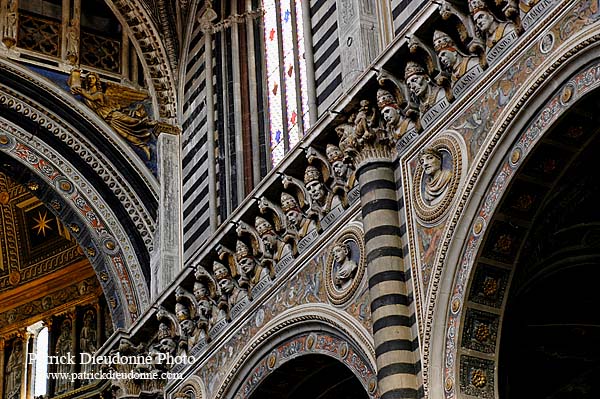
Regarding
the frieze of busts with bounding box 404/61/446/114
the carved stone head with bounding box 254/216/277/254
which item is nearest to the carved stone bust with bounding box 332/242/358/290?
the carved stone head with bounding box 254/216/277/254

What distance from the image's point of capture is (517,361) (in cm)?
1331

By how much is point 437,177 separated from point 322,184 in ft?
6.98

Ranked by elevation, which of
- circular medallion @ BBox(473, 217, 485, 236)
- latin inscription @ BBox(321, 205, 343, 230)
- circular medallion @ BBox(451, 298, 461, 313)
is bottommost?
circular medallion @ BBox(451, 298, 461, 313)

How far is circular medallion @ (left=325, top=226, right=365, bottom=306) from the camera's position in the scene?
1227 cm

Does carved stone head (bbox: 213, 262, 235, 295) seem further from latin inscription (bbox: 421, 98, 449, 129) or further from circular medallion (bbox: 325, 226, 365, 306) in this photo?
latin inscription (bbox: 421, 98, 449, 129)

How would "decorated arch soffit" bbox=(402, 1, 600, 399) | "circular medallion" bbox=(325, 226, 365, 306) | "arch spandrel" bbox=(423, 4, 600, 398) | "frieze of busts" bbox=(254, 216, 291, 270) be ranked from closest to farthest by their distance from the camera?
"decorated arch soffit" bbox=(402, 1, 600, 399) < "arch spandrel" bbox=(423, 4, 600, 398) < "circular medallion" bbox=(325, 226, 365, 306) < "frieze of busts" bbox=(254, 216, 291, 270)

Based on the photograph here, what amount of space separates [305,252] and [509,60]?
368 cm

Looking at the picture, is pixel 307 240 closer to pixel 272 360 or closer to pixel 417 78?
pixel 272 360

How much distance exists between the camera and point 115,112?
19.5m

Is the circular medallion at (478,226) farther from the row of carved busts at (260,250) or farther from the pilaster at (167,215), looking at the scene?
the pilaster at (167,215)

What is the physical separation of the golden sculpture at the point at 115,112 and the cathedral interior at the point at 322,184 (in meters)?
0.03

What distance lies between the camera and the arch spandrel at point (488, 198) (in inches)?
393

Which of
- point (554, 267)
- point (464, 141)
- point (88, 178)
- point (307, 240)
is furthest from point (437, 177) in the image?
point (88, 178)

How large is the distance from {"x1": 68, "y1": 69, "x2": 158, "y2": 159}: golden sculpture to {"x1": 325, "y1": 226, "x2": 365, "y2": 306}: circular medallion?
7.28 meters
